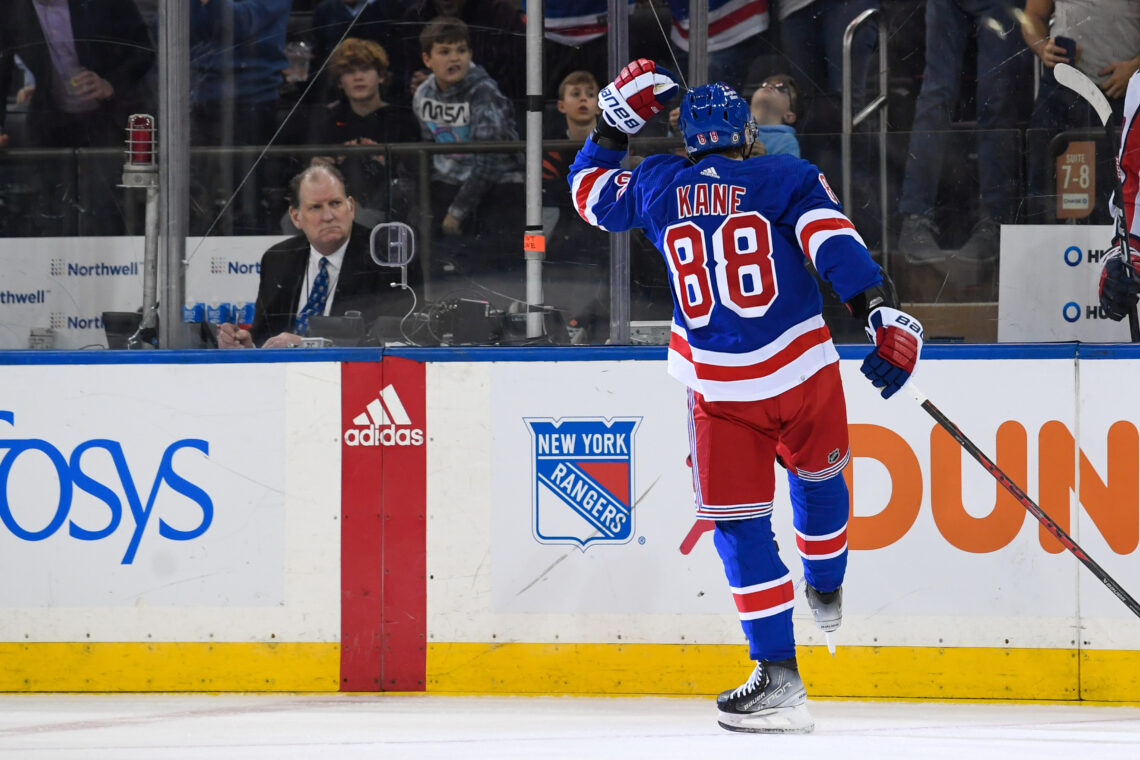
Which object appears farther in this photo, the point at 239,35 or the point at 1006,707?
the point at 239,35

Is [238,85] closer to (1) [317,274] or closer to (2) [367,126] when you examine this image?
(2) [367,126]

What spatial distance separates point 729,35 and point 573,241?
0.85 metres

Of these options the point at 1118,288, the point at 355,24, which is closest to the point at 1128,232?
the point at 1118,288

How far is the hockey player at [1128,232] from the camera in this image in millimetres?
3863

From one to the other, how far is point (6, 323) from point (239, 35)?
48.6 inches

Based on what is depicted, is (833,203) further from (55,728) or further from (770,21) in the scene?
(55,728)

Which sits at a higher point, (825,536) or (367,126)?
(367,126)

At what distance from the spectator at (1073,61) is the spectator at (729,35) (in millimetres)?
885

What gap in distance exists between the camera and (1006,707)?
10.5 ft

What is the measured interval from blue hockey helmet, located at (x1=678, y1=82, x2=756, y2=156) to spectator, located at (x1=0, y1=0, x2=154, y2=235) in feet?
6.97

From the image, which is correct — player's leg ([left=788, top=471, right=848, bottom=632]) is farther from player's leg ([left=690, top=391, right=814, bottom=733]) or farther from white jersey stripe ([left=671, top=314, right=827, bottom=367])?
white jersey stripe ([left=671, top=314, right=827, bottom=367])

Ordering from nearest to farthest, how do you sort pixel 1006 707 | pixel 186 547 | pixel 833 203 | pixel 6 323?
1. pixel 833 203
2. pixel 1006 707
3. pixel 186 547
4. pixel 6 323

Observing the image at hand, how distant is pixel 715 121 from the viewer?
112 inches

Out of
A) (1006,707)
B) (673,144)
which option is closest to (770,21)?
(673,144)
